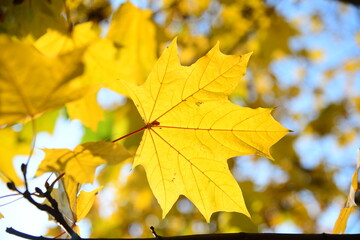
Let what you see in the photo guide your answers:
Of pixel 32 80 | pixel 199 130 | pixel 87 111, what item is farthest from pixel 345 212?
pixel 87 111

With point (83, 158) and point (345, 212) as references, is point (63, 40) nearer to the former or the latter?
point (83, 158)

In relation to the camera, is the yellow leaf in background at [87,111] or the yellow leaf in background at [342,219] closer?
the yellow leaf in background at [342,219]

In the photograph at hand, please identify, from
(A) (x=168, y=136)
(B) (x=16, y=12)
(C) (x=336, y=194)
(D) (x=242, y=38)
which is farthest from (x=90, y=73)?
(C) (x=336, y=194)

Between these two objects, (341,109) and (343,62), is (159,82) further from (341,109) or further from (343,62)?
(343,62)

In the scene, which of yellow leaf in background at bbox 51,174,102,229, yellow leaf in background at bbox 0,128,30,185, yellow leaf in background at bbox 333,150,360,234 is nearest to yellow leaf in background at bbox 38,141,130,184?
yellow leaf in background at bbox 51,174,102,229

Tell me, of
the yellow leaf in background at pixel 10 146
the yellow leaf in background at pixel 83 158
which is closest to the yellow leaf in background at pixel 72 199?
the yellow leaf in background at pixel 83 158

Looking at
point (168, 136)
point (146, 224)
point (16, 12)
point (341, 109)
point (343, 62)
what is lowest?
point (168, 136)

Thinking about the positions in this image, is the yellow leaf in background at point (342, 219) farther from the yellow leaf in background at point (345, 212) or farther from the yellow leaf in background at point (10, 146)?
the yellow leaf in background at point (10, 146)
